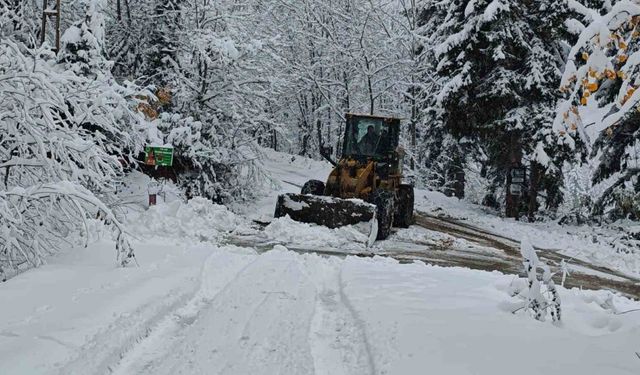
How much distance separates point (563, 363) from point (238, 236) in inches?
332

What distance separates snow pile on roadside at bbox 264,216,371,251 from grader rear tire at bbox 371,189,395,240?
1.92 feet

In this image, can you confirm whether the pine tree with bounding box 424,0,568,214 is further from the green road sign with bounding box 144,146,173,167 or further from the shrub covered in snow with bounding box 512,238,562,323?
the shrub covered in snow with bounding box 512,238,562,323

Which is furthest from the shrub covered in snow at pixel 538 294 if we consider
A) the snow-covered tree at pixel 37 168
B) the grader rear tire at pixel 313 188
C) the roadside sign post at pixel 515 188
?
the roadside sign post at pixel 515 188

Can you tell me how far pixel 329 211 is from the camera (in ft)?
39.2

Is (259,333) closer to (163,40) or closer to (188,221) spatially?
(188,221)

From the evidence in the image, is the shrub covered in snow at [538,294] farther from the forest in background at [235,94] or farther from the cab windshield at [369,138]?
the cab windshield at [369,138]

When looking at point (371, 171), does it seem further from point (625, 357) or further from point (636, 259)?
point (625, 357)

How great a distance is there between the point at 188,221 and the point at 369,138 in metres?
4.86

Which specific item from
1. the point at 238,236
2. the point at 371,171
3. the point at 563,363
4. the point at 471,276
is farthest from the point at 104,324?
the point at 371,171

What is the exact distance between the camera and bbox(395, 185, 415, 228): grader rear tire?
48.5 feet

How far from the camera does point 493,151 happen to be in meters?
20.2

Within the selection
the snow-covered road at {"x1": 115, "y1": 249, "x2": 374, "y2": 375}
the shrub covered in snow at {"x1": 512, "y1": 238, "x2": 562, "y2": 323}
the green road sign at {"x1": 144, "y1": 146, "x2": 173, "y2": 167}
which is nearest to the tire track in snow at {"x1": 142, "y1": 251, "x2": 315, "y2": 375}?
the snow-covered road at {"x1": 115, "y1": 249, "x2": 374, "y2": 375}

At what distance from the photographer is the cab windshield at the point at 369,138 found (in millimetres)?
14070

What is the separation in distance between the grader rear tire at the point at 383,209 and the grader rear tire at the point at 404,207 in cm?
211
